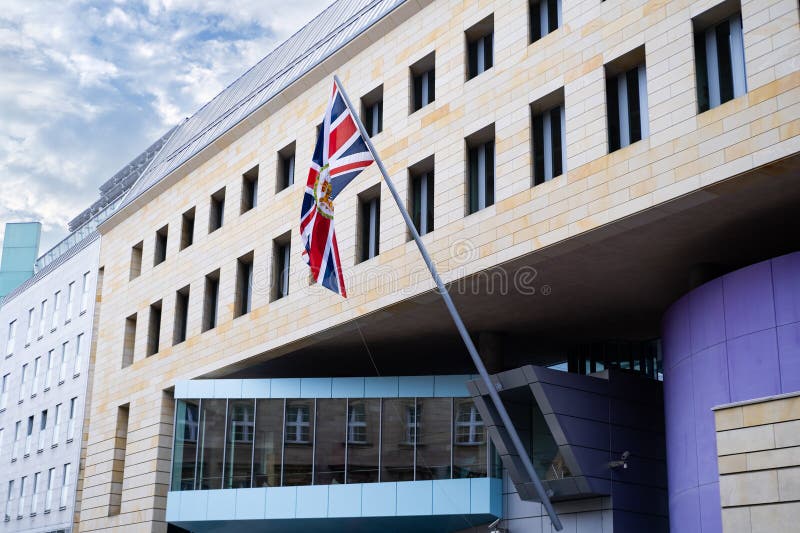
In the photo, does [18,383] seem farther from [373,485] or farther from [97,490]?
[373,485]

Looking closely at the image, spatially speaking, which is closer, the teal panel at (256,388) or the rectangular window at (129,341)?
the teal panel at (256,388)

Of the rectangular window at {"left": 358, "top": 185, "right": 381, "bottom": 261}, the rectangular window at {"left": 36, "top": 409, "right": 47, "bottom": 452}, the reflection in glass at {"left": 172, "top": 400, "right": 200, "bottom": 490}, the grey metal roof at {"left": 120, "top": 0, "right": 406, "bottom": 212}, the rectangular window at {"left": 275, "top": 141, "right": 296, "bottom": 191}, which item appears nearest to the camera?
the rectangular window at {"left": 358, "top": 185, "right": 381, "bottom": 261}

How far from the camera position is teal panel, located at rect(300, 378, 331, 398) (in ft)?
128

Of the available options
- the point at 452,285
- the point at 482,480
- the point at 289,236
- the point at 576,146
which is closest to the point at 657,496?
the point at 482,480

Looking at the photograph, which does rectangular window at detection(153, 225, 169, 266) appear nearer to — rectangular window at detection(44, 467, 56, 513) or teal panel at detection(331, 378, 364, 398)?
teal panel at detection(331, 378, 364, 398)

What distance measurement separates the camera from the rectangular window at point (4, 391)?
68.5 metres

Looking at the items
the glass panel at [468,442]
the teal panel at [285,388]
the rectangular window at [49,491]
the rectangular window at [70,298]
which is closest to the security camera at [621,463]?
the glass panel at [468,442]

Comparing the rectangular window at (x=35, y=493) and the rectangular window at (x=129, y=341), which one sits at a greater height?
the rectangular window at (x=129, y=341)

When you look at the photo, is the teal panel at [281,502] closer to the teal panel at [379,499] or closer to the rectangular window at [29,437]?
the teal panel at [379,499]

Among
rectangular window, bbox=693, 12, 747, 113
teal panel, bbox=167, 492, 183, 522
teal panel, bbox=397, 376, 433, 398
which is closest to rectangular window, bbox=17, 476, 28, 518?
teal panel, bbox=167, 492, 183, 522

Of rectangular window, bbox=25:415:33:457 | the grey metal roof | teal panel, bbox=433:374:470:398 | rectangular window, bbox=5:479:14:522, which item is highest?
the grey metal roof

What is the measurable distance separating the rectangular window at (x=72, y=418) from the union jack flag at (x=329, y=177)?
3311 centimetres

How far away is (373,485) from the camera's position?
36750 mm

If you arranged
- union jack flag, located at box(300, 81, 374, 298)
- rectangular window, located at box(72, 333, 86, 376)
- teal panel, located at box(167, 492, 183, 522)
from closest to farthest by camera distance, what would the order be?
1. union jack flag, located at box(300, 81, 374, 298)
2. teal panel, located at box(167, 492, 183, 522)
3. rectangular window, located at box(72, 333, 86, 376)
